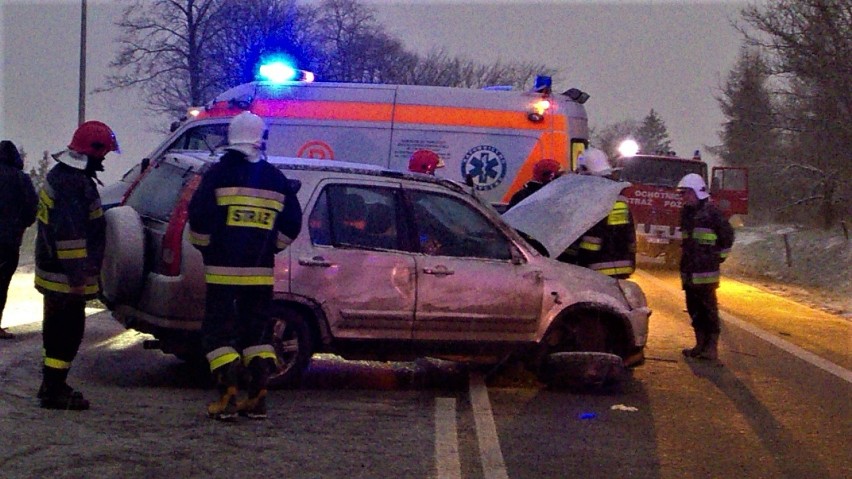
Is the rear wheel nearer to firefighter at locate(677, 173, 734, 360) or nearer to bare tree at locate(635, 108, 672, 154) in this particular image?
firefighter at locate(677, 173, 734, 360)

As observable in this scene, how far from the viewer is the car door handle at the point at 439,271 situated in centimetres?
734

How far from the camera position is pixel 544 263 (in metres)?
7.75

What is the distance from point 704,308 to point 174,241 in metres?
5.16

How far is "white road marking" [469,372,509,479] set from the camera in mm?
5492

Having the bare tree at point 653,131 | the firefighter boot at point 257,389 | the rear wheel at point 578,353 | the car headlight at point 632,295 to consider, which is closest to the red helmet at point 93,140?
the firefighter boot at point 257,389

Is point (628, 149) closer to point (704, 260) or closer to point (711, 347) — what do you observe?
point (704, 260)

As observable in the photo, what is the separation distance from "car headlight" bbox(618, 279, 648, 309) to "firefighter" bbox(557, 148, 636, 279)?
23 centimetres

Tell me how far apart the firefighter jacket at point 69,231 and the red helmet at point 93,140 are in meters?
0.05

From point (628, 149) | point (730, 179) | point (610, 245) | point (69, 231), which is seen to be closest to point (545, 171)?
point (610, 245)

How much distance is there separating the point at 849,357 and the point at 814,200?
91.4ft

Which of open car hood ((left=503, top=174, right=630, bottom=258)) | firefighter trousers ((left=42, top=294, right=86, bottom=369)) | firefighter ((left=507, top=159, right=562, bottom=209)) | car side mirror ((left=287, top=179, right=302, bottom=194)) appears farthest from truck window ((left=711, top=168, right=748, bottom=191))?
firefighter trousers ((left=42, top=294, right=86, bottom=369))

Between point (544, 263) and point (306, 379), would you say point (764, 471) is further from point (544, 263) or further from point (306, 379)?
point (306, 379)

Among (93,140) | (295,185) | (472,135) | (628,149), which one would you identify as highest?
(628,149)

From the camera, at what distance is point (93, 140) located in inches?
246
